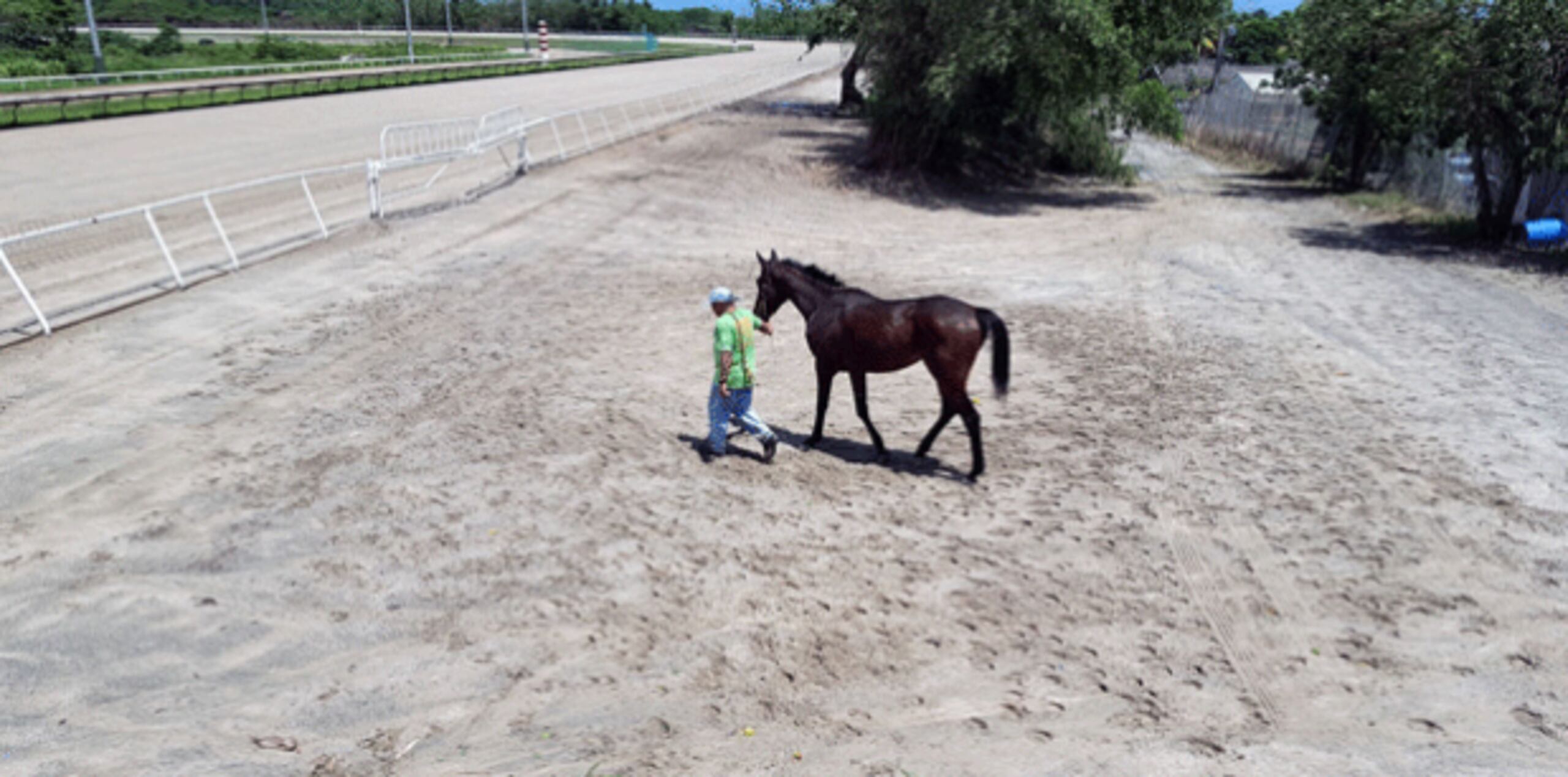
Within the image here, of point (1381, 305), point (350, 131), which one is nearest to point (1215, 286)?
point (1381, 305)

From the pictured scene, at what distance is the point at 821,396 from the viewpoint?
872 centimetres

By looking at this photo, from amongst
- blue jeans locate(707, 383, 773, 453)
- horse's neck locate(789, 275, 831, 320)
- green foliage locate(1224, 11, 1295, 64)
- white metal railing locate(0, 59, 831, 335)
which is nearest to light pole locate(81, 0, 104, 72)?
white metal railing locate(0, 59, 831, 335)

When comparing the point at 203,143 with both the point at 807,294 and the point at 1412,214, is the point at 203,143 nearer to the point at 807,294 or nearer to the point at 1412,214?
the point at 807,294

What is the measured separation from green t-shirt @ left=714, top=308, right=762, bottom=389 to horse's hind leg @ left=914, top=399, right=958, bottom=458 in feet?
5.21

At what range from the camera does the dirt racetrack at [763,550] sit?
513 centimetres

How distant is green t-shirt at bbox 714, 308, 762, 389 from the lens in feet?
26.2

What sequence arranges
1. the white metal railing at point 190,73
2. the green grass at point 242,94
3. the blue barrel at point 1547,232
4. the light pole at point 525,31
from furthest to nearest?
1. the light pole at point 525,31
2. the white metal railing at point 190,73
3. the green grass at point 242,94
4. the blue barrel at point 1547,232

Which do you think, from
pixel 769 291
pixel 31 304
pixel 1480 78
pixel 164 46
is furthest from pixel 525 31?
pixel 769 291

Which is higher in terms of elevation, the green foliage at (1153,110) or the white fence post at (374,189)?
the green foliage at (1153,110)

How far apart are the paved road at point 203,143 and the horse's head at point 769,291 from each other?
14367mm

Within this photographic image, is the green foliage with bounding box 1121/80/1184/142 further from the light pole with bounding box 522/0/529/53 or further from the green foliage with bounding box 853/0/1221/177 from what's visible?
the light pole with bounding box 522/0/529/53

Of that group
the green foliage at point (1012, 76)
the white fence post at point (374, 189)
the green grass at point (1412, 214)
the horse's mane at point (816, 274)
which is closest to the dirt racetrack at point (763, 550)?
the horse's mane at point (816, 274)

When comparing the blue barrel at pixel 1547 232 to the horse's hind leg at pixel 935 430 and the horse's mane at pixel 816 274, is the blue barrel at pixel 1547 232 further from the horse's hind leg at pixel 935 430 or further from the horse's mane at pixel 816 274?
the horse's mane at pixel 816 274

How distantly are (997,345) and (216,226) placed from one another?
12518 millimetres
